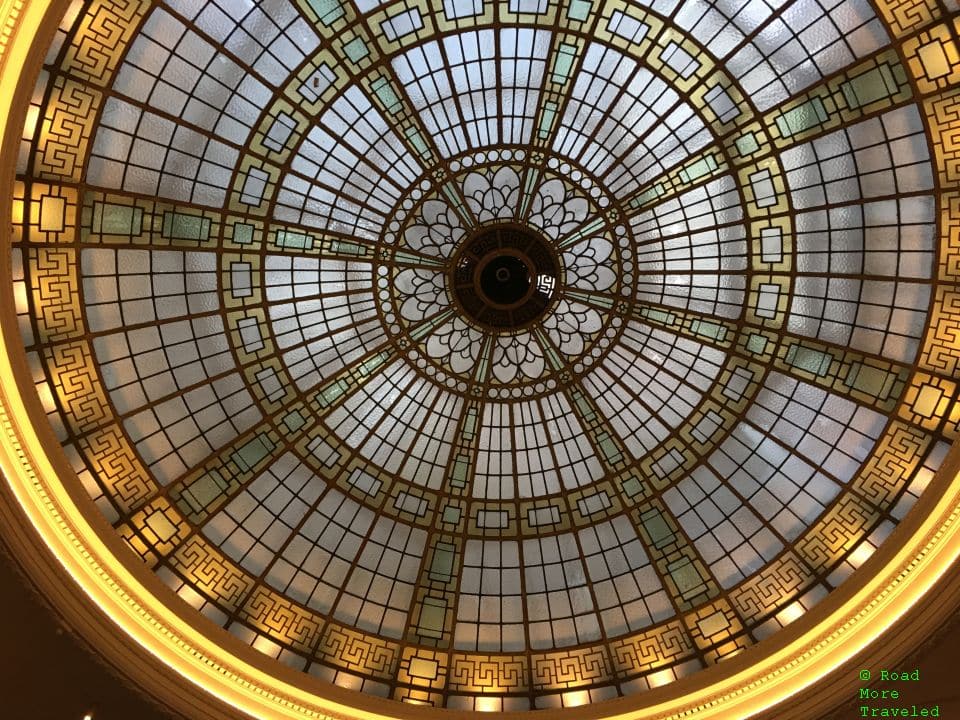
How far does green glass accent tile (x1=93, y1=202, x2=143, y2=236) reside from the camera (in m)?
15.3

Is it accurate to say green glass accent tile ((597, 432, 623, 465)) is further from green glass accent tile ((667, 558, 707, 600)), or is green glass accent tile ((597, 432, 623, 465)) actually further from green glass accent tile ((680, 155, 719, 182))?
green glass accent tile ((680, 155, 719, 182))

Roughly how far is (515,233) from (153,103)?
8478 mm

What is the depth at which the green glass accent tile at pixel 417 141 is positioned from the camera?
17094 millimetres

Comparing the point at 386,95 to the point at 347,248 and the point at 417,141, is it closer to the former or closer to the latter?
the point at 417,141

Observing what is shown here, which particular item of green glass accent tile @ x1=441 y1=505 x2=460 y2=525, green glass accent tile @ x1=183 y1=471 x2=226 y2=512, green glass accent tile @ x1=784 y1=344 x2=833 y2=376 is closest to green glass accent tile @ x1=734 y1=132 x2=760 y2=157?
green glass accent tile @ x1=784 y1=344 x2=833 y2=376

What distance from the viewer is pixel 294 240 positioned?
690 inches

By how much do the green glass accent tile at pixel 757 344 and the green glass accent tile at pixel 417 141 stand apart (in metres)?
9.01

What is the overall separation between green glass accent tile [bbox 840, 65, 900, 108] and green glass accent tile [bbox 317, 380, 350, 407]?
13033mm

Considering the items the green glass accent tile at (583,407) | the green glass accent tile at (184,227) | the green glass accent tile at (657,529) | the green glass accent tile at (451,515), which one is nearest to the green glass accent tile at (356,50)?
the green glass accent tile at (184,227)

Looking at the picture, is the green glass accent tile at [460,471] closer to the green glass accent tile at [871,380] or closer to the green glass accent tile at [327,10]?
the green glass accent tile at [871,380]

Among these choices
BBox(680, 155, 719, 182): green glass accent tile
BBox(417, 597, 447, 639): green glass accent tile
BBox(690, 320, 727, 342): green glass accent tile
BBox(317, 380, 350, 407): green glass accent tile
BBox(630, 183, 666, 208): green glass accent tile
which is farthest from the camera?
BBox(417, 597, 447, 639): green glass accent tile

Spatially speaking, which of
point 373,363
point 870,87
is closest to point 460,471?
point 373,363

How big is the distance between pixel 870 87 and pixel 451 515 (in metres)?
13.6

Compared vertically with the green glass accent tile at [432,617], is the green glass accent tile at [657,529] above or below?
above
